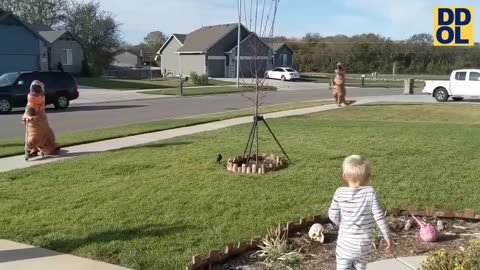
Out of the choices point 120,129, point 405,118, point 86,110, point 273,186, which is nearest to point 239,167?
point 273,186

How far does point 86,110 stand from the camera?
2402 centimetres

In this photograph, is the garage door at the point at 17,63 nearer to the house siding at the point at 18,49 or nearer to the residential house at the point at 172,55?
the house siding at the point at 18,49

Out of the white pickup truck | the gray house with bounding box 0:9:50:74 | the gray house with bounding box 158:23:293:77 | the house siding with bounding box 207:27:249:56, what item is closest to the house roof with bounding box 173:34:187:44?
the gray house with bounding box 158:23:293:77

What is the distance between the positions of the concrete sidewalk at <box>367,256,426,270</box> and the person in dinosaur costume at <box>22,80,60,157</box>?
25.0 feet

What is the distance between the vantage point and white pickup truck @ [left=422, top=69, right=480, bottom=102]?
26.8 metres

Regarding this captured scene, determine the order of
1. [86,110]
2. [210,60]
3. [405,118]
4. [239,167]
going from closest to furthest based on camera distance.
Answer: [239,167]
[405,118]
[86,110]
[210,60]

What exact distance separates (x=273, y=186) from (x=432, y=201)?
2.07 meters

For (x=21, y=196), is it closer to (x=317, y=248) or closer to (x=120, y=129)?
(x=317, y=248)

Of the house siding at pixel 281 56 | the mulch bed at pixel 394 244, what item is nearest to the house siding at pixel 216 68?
the house siding at pixel 281 56

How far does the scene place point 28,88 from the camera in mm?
23609

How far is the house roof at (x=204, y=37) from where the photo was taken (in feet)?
218

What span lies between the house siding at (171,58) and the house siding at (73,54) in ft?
43.8

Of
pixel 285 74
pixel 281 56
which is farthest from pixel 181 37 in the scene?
pixel 285 74

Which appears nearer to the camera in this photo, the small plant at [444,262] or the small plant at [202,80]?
the small plant at [444,262]
